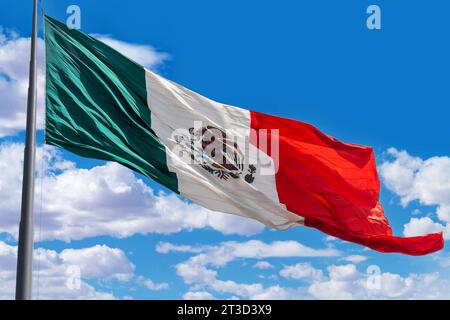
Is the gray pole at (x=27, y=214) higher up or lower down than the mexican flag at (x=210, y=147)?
lower down

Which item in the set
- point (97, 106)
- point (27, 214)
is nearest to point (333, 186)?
point (97, 106)

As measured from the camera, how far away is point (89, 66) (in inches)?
620

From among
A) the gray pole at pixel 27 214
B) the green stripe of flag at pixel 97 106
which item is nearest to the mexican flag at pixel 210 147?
the green stripe of flag at pixel 97 106

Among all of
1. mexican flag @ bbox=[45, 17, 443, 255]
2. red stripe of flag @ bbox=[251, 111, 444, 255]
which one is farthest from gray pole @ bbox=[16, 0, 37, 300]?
red stripe of flag @ bbox=[251, 111, 444, 255]

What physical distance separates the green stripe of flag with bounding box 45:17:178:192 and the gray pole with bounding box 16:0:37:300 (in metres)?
1.95

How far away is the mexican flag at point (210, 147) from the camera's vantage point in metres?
15.3

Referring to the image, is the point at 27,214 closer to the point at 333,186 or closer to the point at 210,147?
the point at 210,147

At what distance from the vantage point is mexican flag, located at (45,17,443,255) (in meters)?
15.3

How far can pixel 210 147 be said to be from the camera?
17.0 metres

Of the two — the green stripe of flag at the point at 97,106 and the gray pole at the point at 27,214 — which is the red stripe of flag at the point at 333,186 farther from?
the gray pole at the point at 27,214

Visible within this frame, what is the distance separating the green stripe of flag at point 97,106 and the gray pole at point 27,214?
195 cm

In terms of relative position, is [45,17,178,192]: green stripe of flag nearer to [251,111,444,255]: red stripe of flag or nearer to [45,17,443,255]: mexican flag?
[45,17,443,255]: mexican flag
